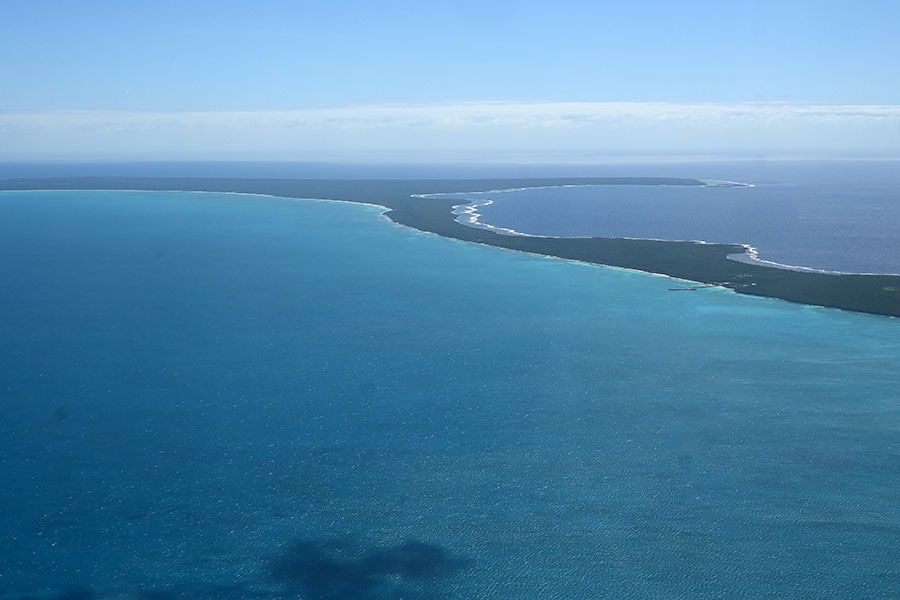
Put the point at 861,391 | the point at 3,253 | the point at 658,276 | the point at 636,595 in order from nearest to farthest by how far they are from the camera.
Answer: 1. the point at 636,595
2. the point at 861,391
3. the point at 658,276
4. the point at 3,253

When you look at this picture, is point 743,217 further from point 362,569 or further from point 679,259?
point 362,569

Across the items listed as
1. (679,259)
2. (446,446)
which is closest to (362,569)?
(446,446)

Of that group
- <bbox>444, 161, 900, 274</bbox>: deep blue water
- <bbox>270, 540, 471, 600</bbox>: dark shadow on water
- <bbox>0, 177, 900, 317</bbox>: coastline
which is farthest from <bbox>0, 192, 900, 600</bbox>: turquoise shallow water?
<bbox>444, 161, 900, 274</bbox>: deep blue water

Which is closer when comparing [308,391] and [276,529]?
[276,529]

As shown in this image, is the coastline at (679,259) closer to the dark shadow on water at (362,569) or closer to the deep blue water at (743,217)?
the deep blue water at (743,217)

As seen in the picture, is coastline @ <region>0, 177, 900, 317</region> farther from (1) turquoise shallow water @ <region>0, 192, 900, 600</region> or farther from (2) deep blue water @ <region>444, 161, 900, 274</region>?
(2) deep blue water @ <region>444, 161, 900, 274</region>

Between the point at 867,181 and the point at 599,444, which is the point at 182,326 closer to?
the point at 599,444

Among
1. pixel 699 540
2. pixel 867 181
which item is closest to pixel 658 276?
pixel 699 540
